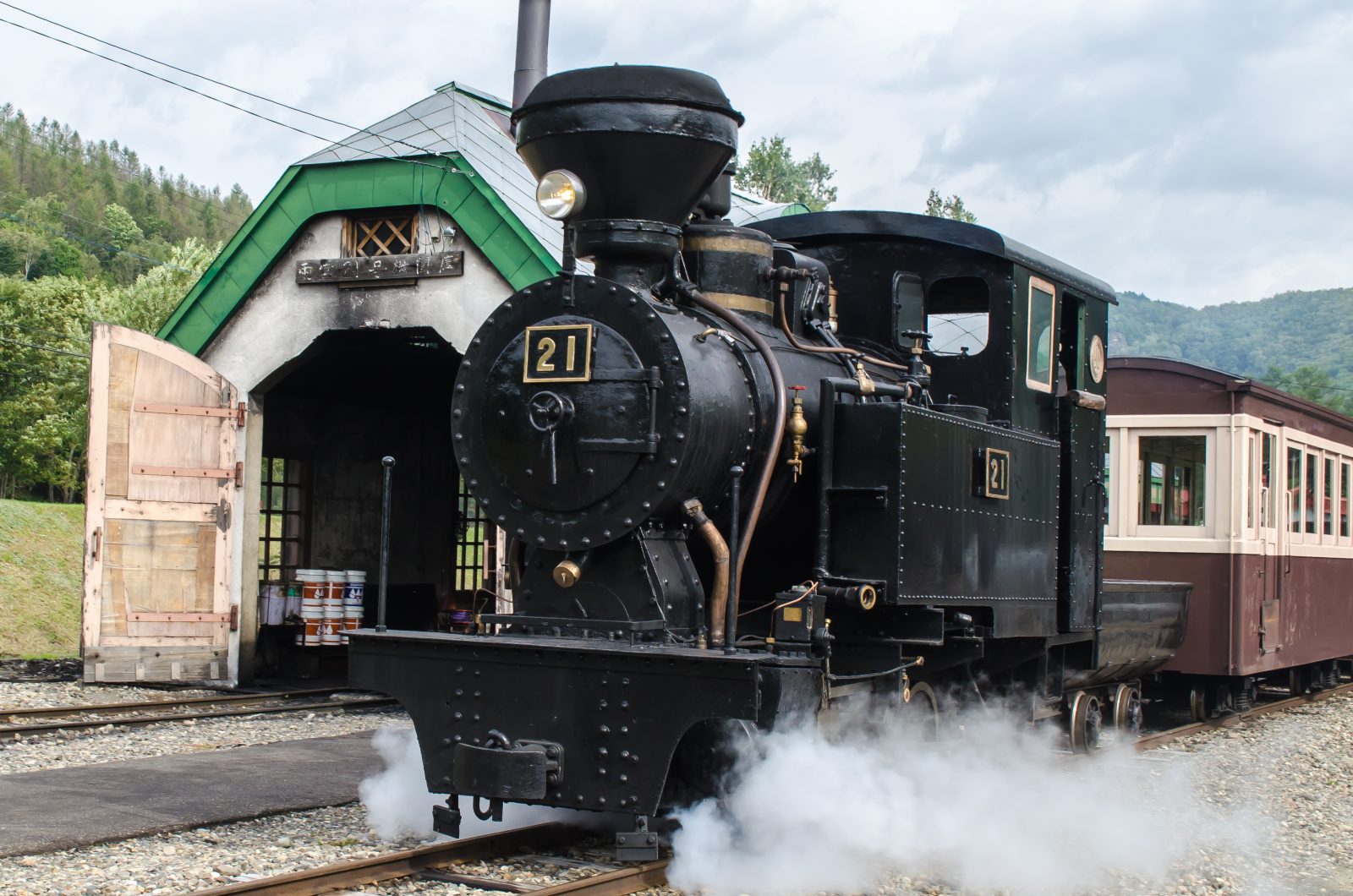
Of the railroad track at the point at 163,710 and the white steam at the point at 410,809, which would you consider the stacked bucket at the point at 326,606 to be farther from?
the white steam at the point at 410,809

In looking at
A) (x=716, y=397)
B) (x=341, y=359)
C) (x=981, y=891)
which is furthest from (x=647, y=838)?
(x=341, y=359)

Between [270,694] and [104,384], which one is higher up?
[104,384]

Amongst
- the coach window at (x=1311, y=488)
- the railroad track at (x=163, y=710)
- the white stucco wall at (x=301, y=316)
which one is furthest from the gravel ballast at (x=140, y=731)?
the coach window at (x=1311, y=488)

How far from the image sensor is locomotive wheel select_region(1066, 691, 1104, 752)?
8.87 meters

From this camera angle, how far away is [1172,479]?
11.9 metres

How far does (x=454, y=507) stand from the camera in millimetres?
16312

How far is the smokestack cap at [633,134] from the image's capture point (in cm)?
584

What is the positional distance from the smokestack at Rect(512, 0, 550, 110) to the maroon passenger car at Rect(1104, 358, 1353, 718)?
7018 mm

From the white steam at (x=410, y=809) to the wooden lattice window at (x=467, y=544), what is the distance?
32.1 feet

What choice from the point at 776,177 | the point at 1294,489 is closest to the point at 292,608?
the point at 1294,489

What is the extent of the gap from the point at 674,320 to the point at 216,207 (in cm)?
10748

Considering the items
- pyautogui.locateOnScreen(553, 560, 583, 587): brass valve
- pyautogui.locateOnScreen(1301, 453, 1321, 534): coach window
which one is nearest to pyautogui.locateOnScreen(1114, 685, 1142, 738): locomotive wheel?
pyautogui.locateOnScreen(1301, 453, 1321, 534): coach window

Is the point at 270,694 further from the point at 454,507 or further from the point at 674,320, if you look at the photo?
the point at 674,320

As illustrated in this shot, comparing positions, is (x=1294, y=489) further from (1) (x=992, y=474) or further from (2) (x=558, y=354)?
(2) (x=558, y=354)
